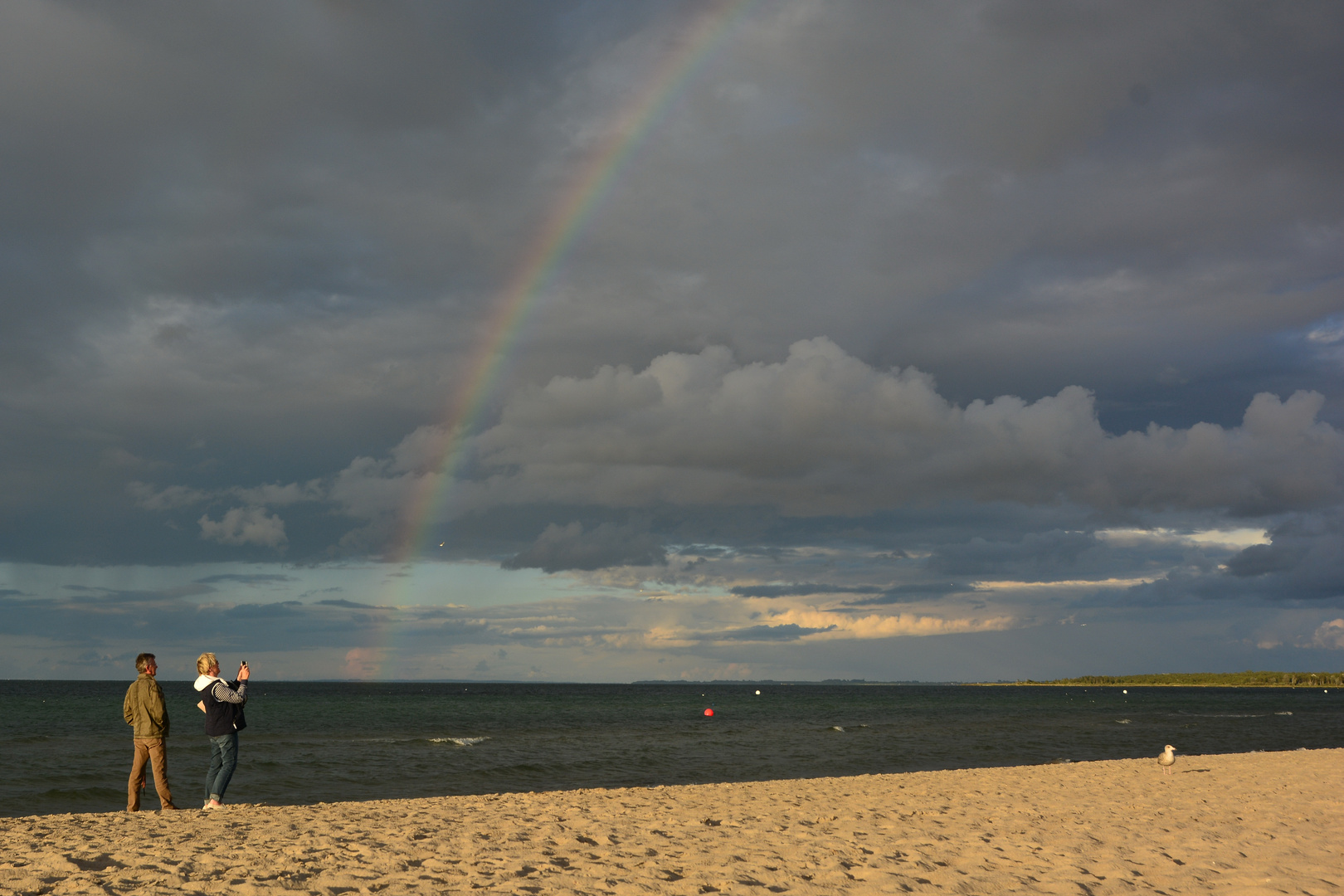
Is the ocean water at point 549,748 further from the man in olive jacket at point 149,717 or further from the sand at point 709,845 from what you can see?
the sand at point 709,845

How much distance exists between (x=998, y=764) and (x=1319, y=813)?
54.7ft

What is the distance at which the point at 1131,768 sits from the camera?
85.7 feet

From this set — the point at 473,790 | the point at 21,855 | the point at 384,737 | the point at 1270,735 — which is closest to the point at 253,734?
the point at 384,737

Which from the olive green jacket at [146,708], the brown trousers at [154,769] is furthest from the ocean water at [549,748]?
the olive green jacket at [146,708]

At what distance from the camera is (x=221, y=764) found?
14406 mm

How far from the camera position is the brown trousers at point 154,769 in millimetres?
14430

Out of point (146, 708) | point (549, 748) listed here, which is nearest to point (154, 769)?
point (146, 708)

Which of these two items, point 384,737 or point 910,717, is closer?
point 384,737

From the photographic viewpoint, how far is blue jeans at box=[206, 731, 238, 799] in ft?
46.6

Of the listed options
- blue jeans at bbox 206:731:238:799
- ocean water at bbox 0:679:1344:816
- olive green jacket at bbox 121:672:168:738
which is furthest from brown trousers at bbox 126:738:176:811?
ocean water at bbox 0:679:1344:816

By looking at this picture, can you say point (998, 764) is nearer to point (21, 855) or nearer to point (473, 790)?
point (473, 790)

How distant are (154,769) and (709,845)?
29.9 ft

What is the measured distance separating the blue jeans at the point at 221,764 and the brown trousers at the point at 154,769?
2.21 feet

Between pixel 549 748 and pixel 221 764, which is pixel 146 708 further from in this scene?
pixel 549 748
